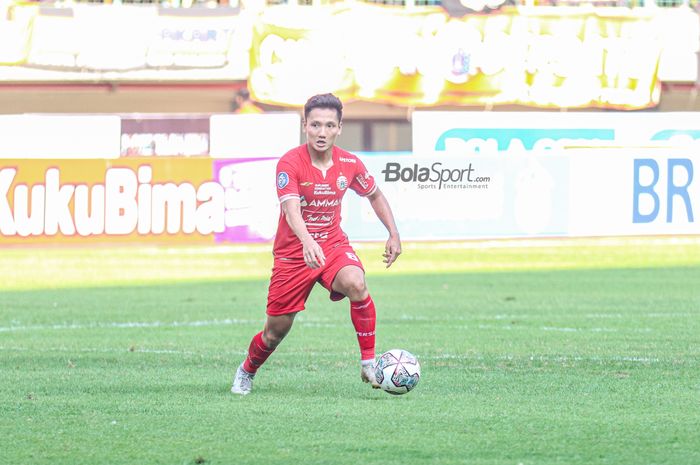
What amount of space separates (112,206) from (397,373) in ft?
46.4

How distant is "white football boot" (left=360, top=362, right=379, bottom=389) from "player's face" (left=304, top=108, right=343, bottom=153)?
130 centimetres

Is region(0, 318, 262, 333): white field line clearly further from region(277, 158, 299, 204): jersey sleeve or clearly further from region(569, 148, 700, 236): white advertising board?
region(569, 148, 700, 236): white advertising board

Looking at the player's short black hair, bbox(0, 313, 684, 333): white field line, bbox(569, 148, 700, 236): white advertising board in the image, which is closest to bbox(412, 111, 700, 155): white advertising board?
bbox(569, 148, 700, 236): white advertising board

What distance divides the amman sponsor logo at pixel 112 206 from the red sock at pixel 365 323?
13.7 m

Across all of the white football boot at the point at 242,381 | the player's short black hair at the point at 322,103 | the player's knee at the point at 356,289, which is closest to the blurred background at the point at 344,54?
the white football boot at the point at 242,381

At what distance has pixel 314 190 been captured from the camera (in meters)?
8.91

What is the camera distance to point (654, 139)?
84.5 ft

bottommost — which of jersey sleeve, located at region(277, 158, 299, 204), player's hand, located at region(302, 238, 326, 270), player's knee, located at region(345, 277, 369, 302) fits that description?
player's knee, located at region(345, 277, 369, 302)

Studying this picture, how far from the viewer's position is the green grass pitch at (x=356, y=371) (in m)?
7.18

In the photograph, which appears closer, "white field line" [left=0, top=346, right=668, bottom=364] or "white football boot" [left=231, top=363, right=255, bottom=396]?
"white football boot" [left=231, top=363, right=255, bottom=396]

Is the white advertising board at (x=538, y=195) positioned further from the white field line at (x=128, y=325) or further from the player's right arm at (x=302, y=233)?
the player's right arm at (x=302, y=233)

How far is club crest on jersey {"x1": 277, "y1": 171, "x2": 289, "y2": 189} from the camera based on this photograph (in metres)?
8.77

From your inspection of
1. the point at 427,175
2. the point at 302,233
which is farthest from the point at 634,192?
the point at 302,233

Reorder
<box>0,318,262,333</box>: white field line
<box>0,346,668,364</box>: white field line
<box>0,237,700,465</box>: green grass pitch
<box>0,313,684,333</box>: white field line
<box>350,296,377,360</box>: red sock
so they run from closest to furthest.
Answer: <box>0,237,700,465</box>: green grass pitch
<box>350,296,377,360</box>: red sock
<box>0,346,668,364</box>: white field line
<box>0,313,684,333</box>: white field line
<box>0,318,262,333</box>: white field line
